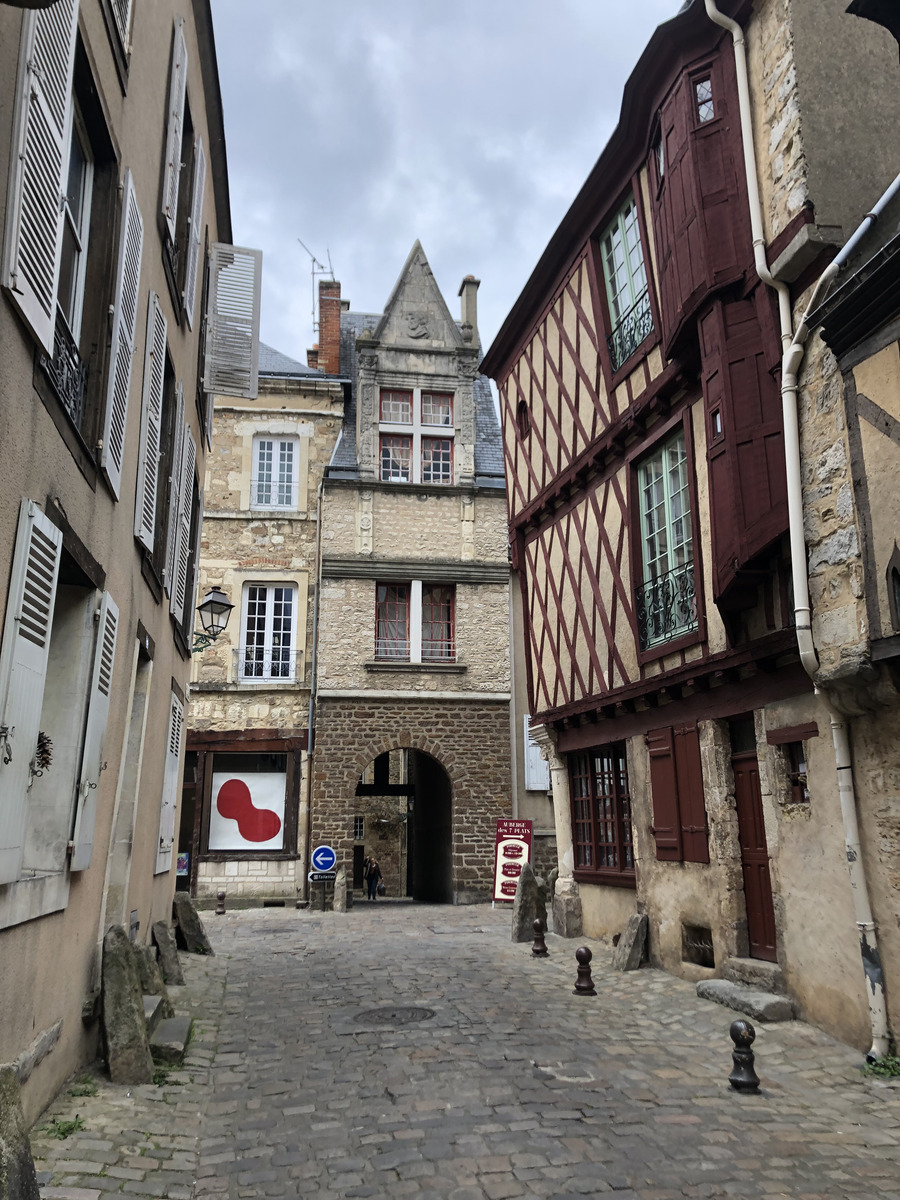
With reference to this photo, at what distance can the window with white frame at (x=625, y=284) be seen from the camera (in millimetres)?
8594

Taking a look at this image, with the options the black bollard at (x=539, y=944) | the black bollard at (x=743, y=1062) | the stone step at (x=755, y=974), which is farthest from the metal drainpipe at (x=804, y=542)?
the black bollard at (x=539, y=944)

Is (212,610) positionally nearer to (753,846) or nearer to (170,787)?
(170,787)

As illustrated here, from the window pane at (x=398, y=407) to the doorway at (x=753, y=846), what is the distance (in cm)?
1115

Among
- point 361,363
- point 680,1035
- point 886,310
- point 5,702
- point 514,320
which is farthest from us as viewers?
point 361,363

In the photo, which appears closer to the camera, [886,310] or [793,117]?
[886,310]

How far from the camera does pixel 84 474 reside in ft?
14.4

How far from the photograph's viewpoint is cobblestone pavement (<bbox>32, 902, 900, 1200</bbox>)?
351 cm

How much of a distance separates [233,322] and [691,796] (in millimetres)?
6309

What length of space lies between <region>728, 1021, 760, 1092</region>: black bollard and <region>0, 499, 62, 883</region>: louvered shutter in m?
3.42

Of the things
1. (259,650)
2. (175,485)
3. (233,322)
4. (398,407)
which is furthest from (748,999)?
(398,407)

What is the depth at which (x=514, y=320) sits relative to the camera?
11578mm

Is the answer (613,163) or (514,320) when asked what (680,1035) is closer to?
(613,163)

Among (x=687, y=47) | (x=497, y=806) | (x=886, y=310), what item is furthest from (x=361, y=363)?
(x=886, y=310)

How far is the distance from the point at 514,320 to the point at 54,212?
28.1ft
